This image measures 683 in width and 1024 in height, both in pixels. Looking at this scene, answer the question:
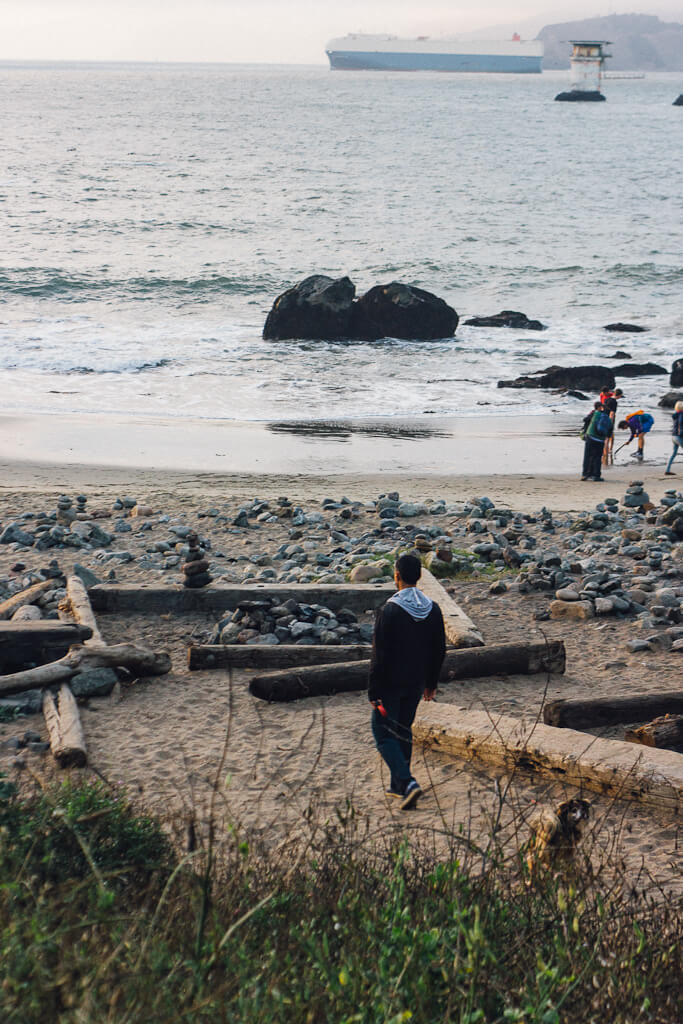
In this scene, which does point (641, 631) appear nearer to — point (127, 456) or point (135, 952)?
point (135, 952)

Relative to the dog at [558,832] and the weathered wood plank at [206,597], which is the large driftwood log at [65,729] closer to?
the weathered wood plank at [206,597]

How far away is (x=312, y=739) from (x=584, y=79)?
197071 mm

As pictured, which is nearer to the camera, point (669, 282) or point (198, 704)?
point (198, 704)

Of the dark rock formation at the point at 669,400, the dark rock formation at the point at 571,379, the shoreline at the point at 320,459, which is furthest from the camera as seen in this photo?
the dark rock formation at the point at 571,379

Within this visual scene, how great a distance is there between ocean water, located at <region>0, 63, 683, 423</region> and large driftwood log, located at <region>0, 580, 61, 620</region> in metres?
13.6

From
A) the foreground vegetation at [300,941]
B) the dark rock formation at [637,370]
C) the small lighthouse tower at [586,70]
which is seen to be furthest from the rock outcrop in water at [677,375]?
the small lighthouse tower at [586,70]

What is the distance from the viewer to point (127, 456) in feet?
59.4

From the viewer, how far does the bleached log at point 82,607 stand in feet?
26.3

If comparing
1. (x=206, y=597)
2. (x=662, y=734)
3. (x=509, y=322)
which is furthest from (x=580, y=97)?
(x=662, y=734)

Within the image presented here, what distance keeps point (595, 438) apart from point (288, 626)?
9.43 m

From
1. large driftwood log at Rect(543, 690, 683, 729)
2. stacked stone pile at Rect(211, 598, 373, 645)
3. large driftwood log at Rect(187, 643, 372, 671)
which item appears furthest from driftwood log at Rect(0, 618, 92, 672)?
large driftwood log at Rect(543, 690, 683, 729)

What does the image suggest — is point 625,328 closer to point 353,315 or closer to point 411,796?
point 353,315

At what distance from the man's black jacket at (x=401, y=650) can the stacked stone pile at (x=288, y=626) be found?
232 cm

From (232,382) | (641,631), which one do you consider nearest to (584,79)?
(232,382)
